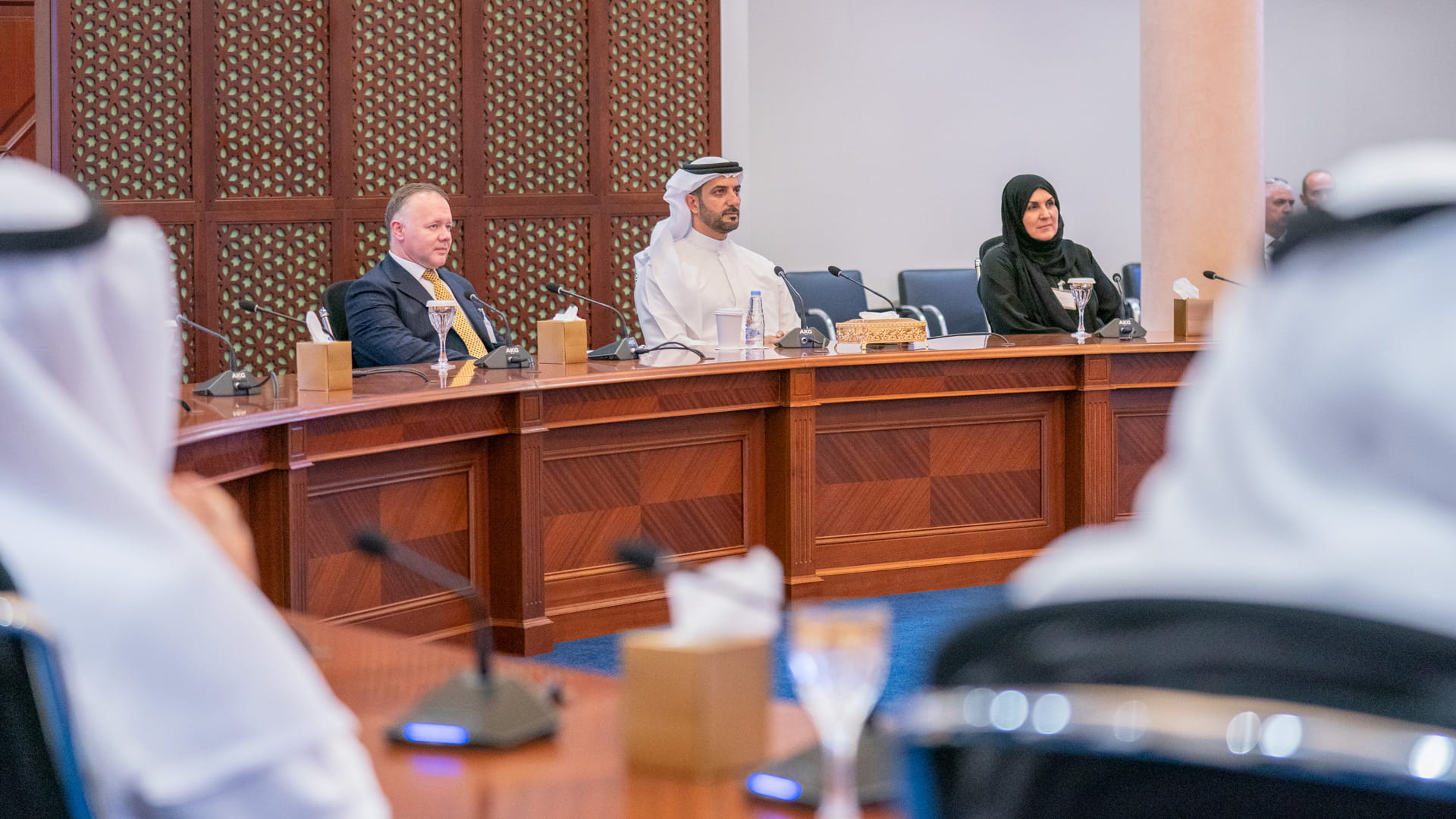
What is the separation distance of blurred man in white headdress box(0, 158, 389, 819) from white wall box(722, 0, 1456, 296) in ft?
22.8

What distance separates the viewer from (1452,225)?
79cm

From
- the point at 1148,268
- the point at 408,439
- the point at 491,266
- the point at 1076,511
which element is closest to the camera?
the point at 408,439

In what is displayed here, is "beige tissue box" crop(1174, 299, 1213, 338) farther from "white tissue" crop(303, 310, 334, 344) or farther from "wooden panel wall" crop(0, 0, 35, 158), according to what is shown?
"wooden panel wall" crop(0, 0, 35, 158)

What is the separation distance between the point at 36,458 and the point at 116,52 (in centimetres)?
562

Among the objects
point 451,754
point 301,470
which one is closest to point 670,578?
point 451,754

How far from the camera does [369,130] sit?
6.66 meters

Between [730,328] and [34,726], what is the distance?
428 centimetres

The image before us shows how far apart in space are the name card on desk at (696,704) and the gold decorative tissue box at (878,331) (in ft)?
12.5

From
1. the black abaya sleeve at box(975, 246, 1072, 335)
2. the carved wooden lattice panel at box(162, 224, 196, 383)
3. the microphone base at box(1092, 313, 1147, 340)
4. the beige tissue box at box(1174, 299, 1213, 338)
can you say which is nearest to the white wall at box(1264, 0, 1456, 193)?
the black abaya sleeve at box(975, 246, 1072, 335)

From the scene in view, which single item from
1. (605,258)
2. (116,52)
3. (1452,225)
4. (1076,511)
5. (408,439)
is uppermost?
(116,52)

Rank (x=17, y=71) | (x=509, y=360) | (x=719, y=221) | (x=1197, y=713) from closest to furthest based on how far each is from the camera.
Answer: (x=1197, y=713), (x=509, y=360), (x=719, y=221), (x=17, y=71)

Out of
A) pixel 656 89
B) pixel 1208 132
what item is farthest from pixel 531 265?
pixel 1208 132

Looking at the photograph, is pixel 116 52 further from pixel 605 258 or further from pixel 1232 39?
pixel 1232 39

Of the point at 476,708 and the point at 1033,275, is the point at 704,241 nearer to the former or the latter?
the point at 1033,275
